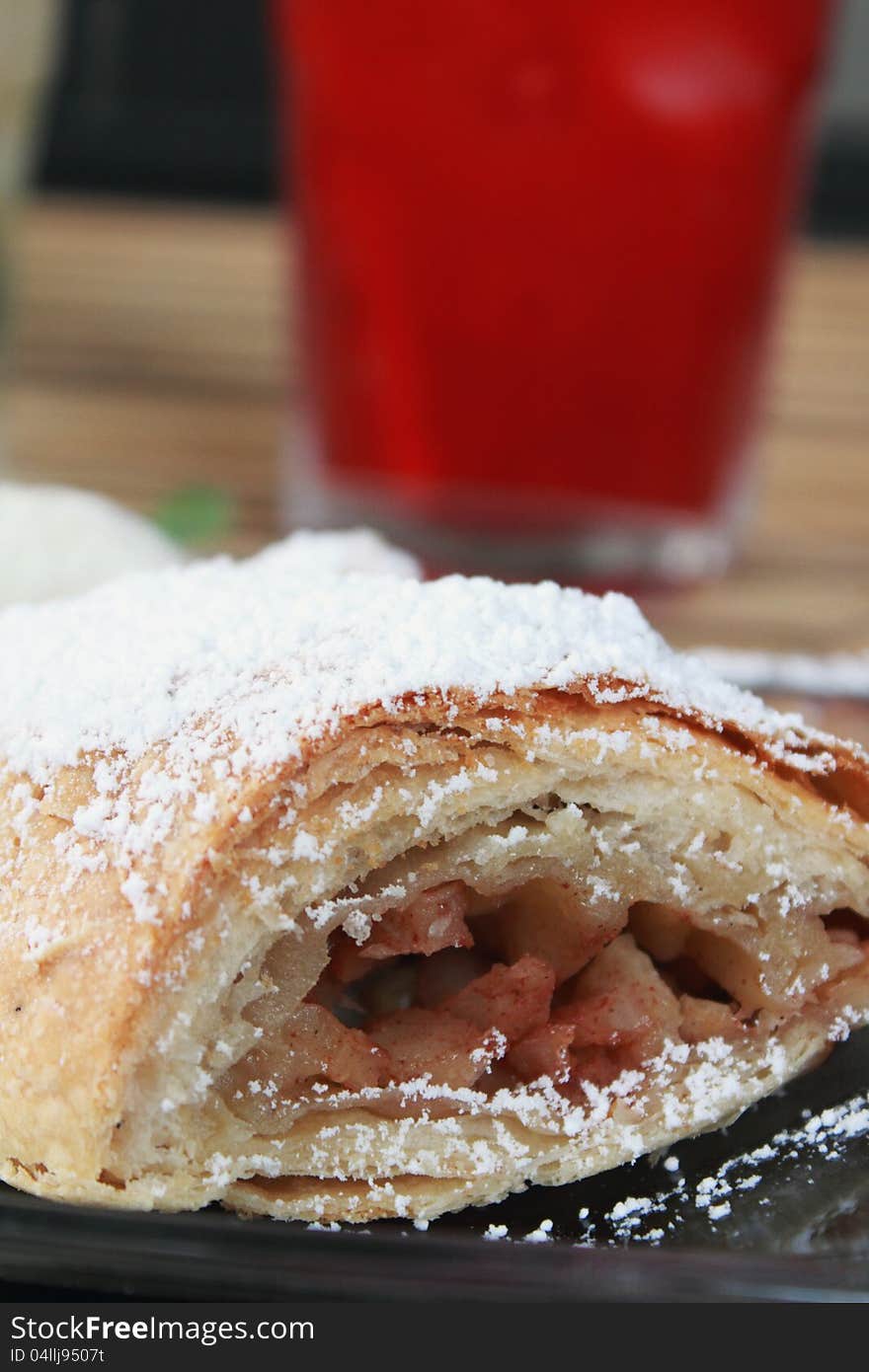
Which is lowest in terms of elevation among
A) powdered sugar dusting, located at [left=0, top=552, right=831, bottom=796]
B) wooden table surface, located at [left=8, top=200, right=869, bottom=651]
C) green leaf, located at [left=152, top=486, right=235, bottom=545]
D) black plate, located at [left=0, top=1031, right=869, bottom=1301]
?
wooden table surface, located at [left=8, top=200, right=869, bottom=651]

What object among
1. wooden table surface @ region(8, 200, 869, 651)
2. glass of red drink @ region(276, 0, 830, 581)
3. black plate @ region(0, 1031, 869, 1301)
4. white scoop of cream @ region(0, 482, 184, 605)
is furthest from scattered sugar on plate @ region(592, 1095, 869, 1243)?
glass of red drink @ region(276, 0, 830, 581)

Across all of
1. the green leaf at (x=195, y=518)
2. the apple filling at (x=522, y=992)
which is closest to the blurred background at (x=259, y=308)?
the green leaf at (x=195, y=518)

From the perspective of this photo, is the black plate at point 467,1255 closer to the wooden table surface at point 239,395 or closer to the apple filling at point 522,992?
the apple filling at point 522,992

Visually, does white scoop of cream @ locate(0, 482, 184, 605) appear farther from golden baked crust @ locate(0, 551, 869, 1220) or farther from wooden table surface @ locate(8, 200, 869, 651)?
wooden table surface @ locate(8, 200, 869, 651)

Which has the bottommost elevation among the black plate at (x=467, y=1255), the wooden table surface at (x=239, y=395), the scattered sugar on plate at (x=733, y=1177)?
the wooden table surface at (x=239, y=395)

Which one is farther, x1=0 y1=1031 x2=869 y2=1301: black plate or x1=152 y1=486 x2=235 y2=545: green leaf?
x1=152 y1=486 x2=235 y2=545: green leaf

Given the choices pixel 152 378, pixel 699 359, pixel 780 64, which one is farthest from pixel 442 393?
pixel 152 378

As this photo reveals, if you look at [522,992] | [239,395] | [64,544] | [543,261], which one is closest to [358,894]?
[522,992]
